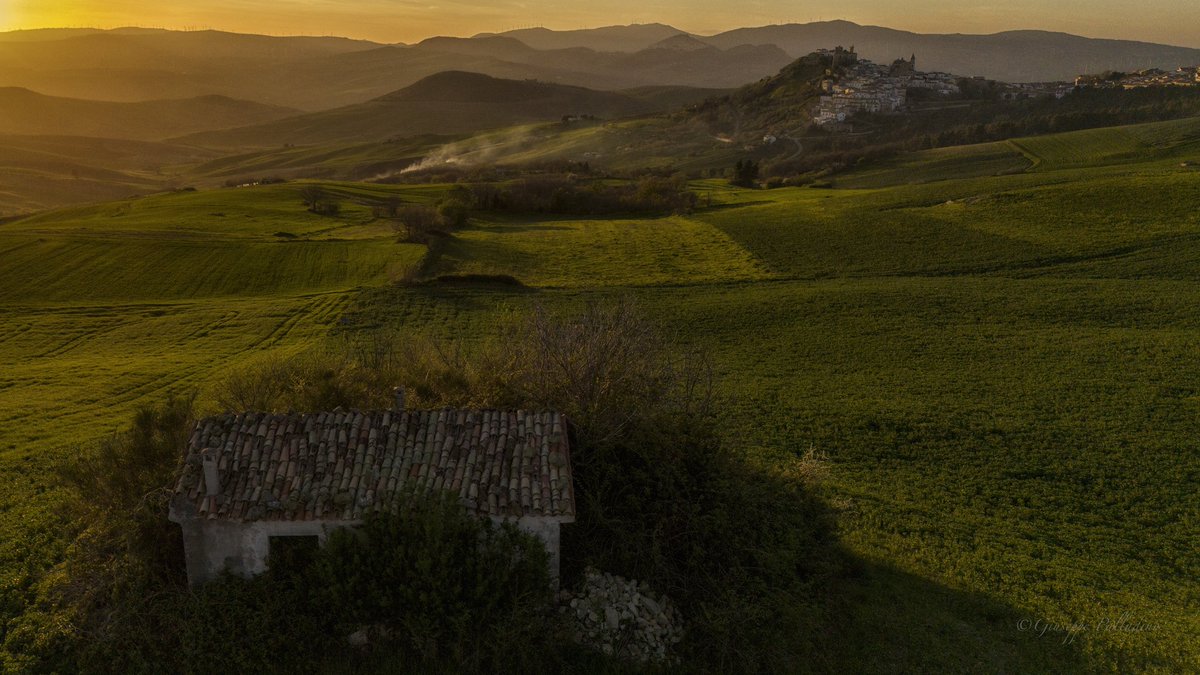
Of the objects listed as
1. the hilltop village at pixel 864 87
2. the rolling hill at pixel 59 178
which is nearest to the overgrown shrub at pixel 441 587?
the rolling hill at pixel 59 178

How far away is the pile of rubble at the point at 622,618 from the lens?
1204cm

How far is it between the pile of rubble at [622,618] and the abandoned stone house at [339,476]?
86 centimetres

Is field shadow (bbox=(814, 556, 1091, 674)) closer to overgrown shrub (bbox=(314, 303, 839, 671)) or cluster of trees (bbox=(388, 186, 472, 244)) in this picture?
overgrown shrub (bbox=(314, 303, 839, 671))

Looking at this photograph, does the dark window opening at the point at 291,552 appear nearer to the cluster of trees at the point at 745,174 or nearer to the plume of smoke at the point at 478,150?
the cluster of trees at the point at 745,174

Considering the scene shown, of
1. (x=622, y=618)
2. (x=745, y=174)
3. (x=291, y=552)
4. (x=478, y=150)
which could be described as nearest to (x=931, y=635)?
(x=622, y=618)

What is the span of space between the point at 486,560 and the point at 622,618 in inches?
105

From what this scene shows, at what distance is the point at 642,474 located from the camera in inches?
554

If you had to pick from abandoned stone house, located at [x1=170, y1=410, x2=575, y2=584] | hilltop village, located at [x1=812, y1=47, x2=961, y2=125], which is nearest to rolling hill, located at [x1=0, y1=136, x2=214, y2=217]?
abandoned stone house, located at [x1=170, y1=410, x2=575, y2=584]

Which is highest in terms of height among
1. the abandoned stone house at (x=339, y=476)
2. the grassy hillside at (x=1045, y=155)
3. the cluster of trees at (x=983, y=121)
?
the cluster of trees at (x=983, y=121)

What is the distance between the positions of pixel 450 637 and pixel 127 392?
25.8 m

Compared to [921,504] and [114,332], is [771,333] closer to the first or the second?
[921,504]

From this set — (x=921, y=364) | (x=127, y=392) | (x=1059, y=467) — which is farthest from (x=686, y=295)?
(x=127, y=392)

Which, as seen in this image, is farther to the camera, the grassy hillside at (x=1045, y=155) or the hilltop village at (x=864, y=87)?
the hilltop village at (x=864, y=87)

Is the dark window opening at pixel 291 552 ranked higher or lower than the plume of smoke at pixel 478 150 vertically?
lower
